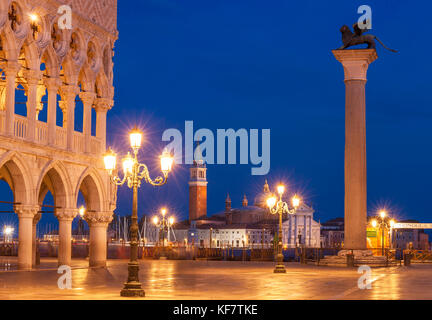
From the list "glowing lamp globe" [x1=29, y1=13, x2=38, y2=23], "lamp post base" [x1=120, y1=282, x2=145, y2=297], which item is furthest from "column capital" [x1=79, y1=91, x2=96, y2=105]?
"lamp post base" [x1=120, y1=282, x2=145, y2=297]

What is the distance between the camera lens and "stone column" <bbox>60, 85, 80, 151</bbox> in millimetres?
35500

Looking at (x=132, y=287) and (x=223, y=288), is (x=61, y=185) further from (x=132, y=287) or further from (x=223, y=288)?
(x=132, y=287)

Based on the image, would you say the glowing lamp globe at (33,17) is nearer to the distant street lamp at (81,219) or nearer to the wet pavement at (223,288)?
the wet pavement at (223,288)

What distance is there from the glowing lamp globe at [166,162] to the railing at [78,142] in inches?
640

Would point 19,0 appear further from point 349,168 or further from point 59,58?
point 349,168

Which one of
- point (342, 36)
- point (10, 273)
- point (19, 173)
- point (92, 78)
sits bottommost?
point (10, 273)

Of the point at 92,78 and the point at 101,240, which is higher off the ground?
the point at 92,78

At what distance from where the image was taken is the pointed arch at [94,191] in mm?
37875

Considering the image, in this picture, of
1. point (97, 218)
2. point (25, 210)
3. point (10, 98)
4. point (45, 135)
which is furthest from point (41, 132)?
point (97, 218)

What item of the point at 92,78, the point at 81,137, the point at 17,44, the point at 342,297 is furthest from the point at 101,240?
the point at 342,297

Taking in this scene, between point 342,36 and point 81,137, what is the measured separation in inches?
544

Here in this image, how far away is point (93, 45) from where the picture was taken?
37844 millimetres

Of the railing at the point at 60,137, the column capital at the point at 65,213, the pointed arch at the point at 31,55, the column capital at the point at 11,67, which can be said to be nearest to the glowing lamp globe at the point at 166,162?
the column capital at the point at 11,67
